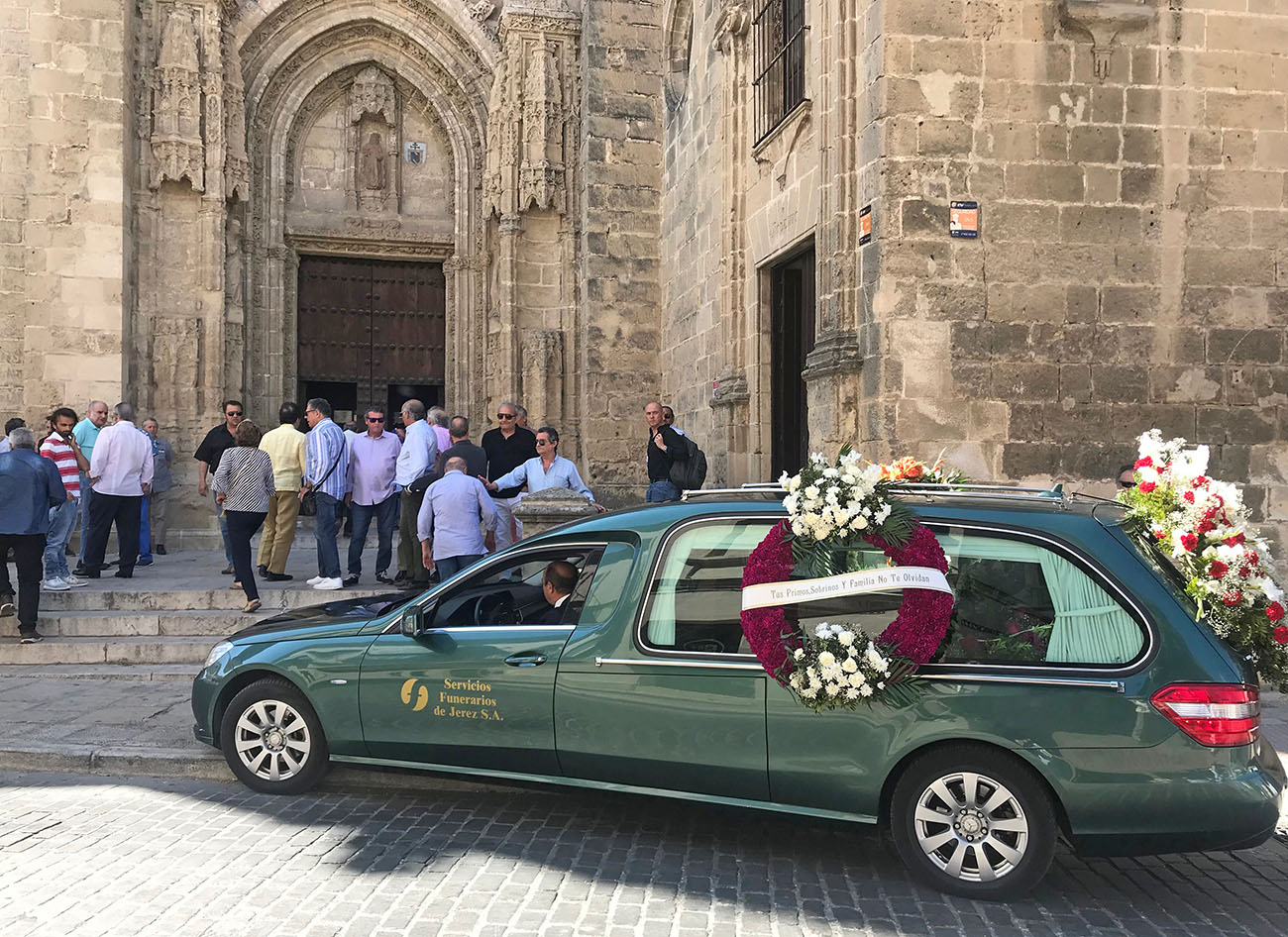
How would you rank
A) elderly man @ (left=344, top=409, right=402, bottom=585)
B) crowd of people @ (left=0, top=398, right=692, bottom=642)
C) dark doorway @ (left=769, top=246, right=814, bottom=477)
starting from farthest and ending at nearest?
dark doorway @ (left=769, top=246, right=814, bottom=477) < elderly man @ (left=344, top=409, right=402, bottom=585) < crowd of people @ (left=0, top=398, right=692, bottom=642)

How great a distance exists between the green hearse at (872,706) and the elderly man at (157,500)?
786 cm

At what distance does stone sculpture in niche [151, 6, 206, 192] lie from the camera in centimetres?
1555

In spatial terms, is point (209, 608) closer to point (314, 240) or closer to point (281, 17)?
point (314, 240)

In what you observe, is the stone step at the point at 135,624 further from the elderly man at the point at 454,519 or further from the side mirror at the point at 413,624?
the side mirror at the point at 413,624

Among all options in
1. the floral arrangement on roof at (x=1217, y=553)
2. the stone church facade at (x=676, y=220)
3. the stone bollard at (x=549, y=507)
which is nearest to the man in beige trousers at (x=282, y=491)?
the stone bollard at (x=549, y=507)

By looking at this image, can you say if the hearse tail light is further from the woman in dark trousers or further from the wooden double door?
the wooden double door

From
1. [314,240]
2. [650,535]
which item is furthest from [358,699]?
[314,240]

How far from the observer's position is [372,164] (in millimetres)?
18625

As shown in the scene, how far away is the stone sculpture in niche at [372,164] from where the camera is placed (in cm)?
1861

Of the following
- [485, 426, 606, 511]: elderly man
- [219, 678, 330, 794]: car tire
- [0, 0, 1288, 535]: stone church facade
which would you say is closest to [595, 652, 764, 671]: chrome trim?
[219, 678, 330, 794]: car tire

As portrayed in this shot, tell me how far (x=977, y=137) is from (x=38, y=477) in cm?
793

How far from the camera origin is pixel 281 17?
17.6 meters

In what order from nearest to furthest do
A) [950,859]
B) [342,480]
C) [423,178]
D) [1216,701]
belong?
[1216,701] < [950,859] < [342,480] < [423,178]

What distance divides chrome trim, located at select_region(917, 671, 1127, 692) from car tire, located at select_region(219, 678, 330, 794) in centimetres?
305
